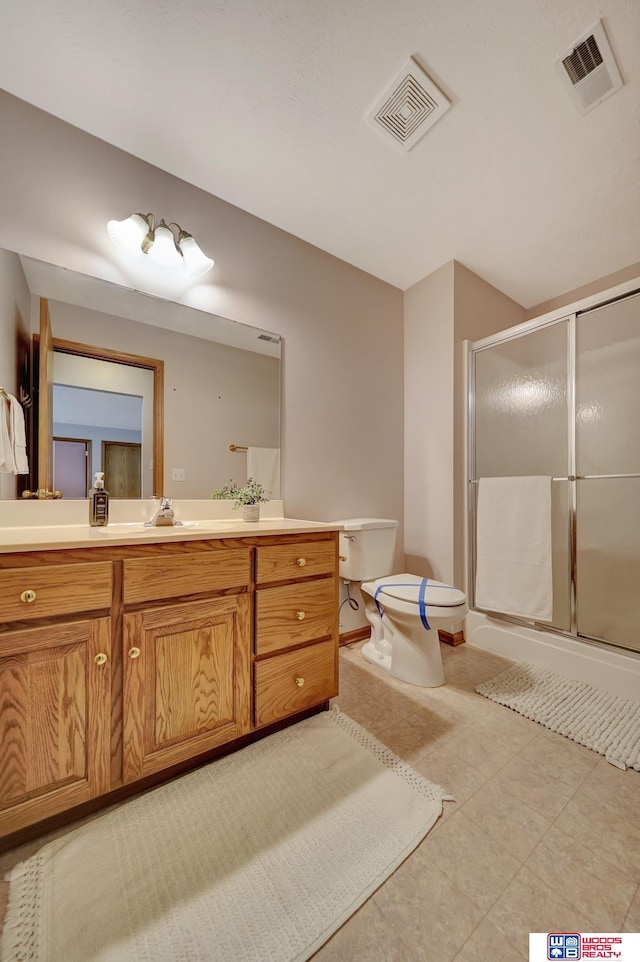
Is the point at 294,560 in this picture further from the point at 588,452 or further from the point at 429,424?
the point at 588,452

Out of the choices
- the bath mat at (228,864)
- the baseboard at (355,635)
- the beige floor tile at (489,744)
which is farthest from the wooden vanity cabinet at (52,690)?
the baseboard at (355,635)

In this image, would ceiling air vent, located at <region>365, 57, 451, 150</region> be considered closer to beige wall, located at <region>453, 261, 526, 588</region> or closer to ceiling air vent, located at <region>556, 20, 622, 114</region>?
ceiling air vent, located at <region>556, 20, 622, 114</region>

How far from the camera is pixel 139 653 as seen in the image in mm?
1023

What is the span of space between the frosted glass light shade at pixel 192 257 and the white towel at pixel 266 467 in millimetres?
856

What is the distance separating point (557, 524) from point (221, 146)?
2.54 metres

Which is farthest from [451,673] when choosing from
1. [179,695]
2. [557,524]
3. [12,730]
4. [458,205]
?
[458,205]

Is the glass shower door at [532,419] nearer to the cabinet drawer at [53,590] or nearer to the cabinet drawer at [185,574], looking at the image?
the cabinet drawer at [185,574]

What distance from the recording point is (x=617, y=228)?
1.94 metres

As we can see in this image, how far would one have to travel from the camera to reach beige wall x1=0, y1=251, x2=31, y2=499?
1.26 m

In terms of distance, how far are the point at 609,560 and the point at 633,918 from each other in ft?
5.72

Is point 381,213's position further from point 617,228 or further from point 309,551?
point 309,551

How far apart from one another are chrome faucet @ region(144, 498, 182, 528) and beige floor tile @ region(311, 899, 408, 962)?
1228 millimetres

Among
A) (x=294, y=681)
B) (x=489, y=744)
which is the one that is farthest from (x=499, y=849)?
(x=294, y=681)

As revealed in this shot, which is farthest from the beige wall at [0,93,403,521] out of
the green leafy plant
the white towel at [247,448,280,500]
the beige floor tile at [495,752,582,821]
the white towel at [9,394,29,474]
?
the beige floor tile at [495,752,582,821]
